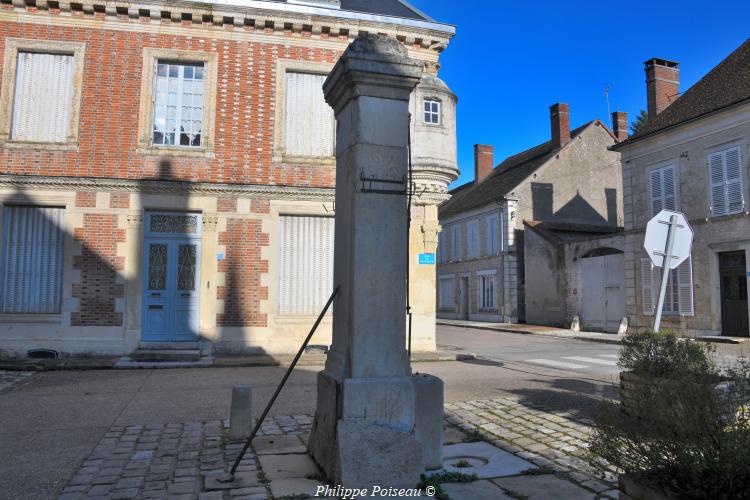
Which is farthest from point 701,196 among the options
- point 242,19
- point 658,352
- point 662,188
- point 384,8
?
point 242,19

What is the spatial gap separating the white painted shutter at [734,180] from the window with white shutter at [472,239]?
1353 centimetres

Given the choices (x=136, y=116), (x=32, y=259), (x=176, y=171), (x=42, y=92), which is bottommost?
(x=32, y=259)

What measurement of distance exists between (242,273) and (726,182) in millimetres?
14416

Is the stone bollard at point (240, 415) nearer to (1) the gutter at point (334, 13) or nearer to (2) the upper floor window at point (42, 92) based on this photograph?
(2) the upper floor window at point (42, 92)

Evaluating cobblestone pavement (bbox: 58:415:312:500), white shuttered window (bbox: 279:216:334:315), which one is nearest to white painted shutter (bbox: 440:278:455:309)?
white shuttered window (bbox: 279:216:334:315)

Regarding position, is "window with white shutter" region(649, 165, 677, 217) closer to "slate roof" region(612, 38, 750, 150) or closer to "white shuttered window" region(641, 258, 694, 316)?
"slate roof" region(612, 38, 750, 150)

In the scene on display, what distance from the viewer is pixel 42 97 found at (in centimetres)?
1171

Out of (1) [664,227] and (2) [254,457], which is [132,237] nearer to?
(2) [254,457]

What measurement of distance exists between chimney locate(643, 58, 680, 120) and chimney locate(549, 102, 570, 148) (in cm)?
553

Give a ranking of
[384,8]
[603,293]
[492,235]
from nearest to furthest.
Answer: [384,8] → [603,293] → [492,235]

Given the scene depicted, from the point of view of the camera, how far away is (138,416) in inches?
250

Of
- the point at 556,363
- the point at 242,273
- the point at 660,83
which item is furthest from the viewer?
the point at 660,83

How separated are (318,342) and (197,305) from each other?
2666 mm

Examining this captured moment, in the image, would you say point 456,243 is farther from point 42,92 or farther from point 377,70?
point 377,70
